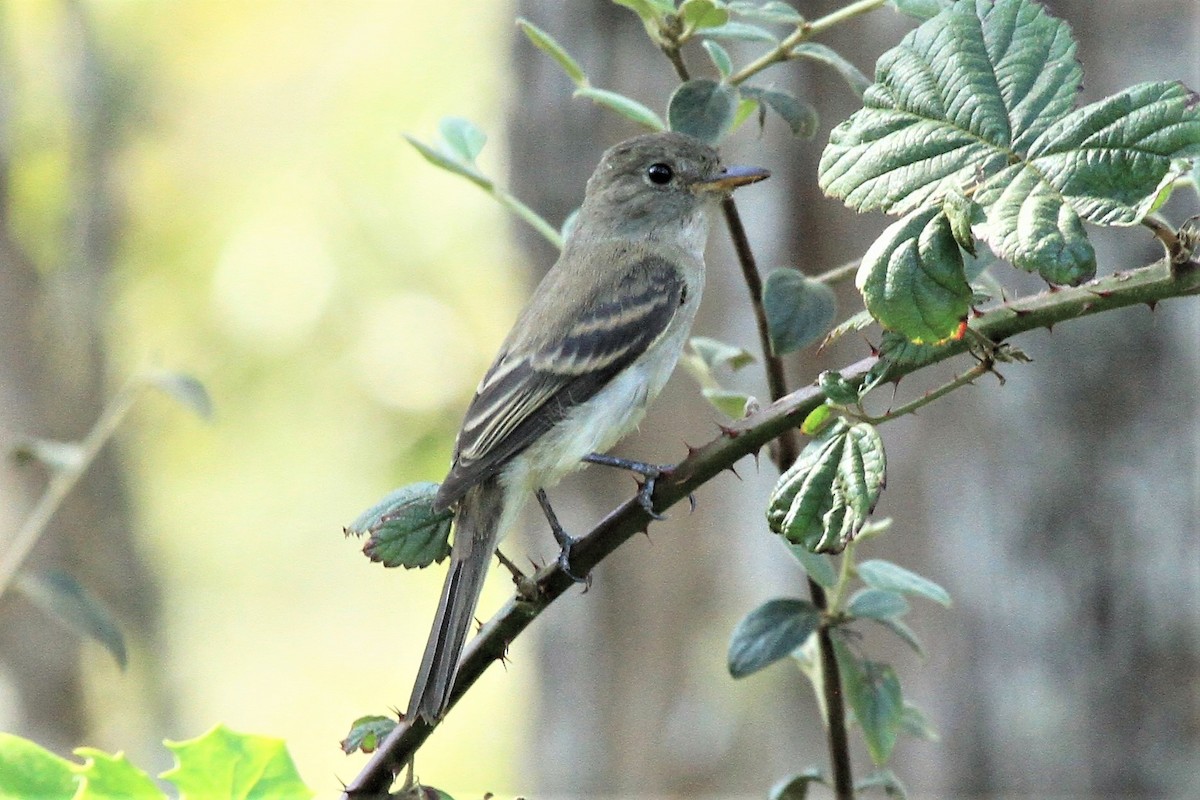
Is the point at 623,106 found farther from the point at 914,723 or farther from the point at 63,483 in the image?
the point at 63,483

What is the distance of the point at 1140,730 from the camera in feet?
14.6

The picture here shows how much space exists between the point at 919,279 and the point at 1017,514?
3.65m

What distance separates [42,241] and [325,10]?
14.0 feet

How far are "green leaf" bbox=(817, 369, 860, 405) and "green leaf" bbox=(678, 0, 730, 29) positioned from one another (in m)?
0.60


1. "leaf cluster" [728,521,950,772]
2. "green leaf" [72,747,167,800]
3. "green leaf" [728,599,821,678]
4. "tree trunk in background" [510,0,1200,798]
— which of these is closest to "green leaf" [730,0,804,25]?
"leaf cluster" [728,521,950,772]

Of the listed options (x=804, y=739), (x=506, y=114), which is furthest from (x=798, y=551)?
(x=506, y=114)

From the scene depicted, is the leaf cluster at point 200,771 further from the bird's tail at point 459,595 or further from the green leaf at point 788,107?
the green leaf at point 788,107

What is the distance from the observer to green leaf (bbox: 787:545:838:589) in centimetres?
164

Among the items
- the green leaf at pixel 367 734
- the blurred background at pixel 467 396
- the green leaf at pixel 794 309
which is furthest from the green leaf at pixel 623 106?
the blurred background at pixel 467 396

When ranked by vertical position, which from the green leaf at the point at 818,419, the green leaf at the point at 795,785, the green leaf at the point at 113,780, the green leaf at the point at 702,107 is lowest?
the green leaf at the point at 795,785

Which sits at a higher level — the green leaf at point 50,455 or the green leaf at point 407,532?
the green leaf at point 50,455

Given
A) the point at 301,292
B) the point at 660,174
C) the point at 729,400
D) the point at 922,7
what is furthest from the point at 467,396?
the point at 922,7

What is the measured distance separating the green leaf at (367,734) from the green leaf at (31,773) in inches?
14.6

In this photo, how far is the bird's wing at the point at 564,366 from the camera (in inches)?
113
